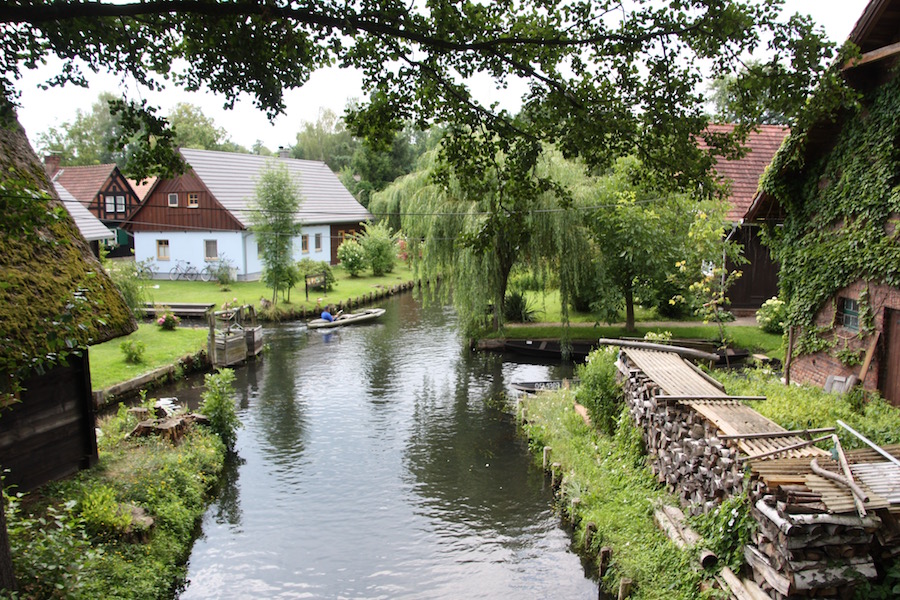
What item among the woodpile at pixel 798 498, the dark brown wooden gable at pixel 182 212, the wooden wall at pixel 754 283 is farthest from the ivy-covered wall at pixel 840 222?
the dark brown wooden gable at pixel 182 212

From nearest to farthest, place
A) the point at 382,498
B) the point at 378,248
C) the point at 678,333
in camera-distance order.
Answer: the point at 382,498, the point at 678,333, the point at 378,248

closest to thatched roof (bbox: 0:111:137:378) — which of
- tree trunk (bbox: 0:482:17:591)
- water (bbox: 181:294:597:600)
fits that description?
tree trunk (bbox: 0:482:17:591)

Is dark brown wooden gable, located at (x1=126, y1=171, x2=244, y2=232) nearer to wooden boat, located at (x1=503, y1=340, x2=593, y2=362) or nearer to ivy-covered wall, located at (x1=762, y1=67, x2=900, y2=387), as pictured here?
wooden boat, located at (x1=503, y1=340, x2=593, y2=362)

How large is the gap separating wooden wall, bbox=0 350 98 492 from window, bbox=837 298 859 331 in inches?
486

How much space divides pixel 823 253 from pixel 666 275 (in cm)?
998

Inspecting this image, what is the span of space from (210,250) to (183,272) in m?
1.79

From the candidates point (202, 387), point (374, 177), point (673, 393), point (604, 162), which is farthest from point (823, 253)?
point (374, 177)

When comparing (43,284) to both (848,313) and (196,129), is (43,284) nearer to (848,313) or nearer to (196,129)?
(848,313)

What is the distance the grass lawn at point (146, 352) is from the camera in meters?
17.4

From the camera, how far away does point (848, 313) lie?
11742 millimetres

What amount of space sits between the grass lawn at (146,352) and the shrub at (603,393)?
11.2 meters

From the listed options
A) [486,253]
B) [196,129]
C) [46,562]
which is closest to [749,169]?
[486,253]

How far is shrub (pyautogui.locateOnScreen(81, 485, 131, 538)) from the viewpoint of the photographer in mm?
8664

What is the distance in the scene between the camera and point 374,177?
177ft
